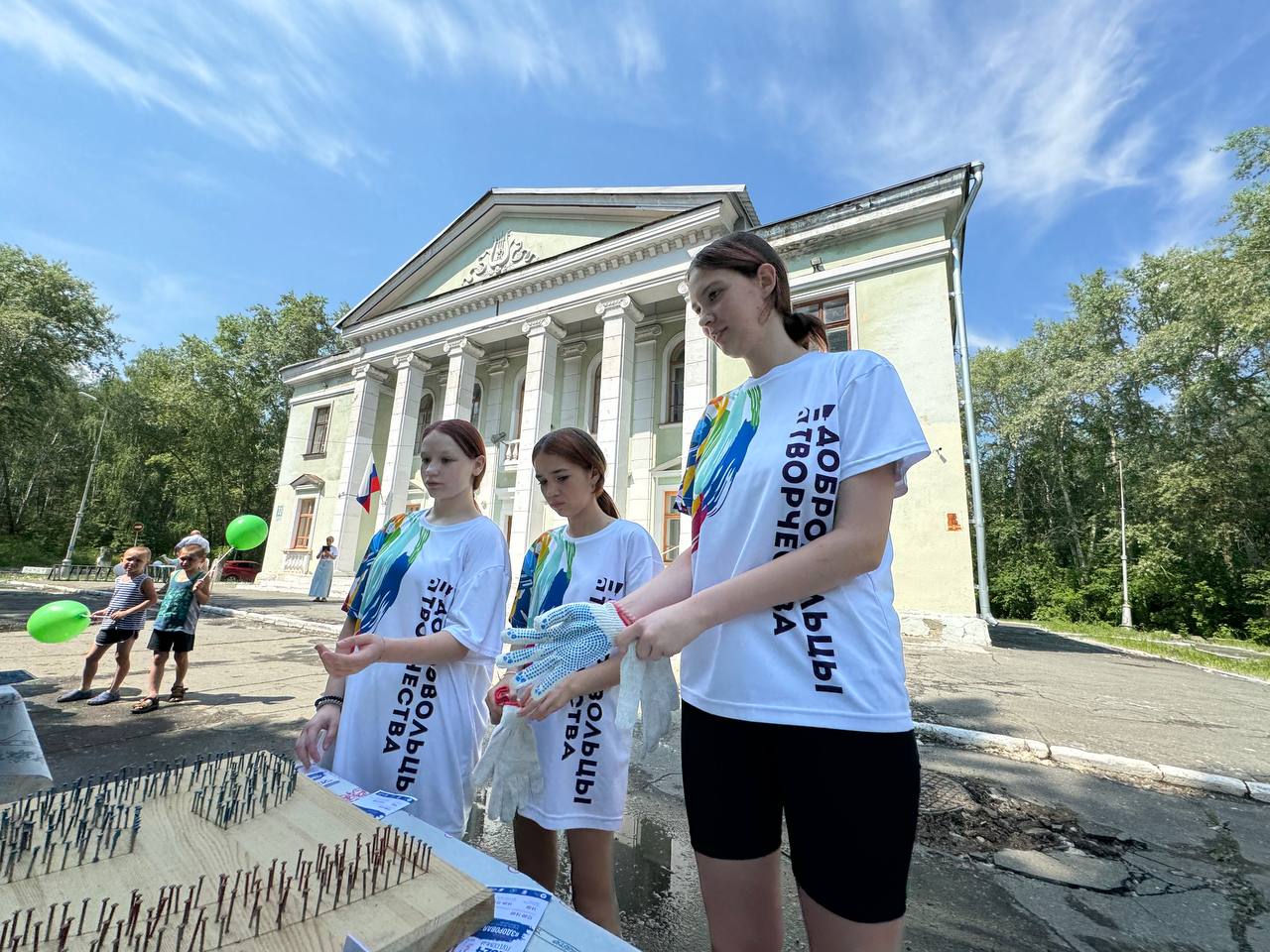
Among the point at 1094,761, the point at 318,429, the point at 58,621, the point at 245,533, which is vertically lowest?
the point at 1094,761

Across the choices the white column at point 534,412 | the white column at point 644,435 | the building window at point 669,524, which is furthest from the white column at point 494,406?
the building window at point 669,524

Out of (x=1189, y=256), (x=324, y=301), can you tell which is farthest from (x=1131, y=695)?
(x=324, y=301)

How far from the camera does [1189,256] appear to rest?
1842 cm

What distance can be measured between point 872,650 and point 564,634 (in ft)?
2.36

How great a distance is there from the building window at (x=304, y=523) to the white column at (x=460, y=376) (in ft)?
28.6

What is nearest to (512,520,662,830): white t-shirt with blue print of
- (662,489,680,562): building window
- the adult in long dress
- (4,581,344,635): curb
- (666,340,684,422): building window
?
(4,581,344,635): curb

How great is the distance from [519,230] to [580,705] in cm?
1956

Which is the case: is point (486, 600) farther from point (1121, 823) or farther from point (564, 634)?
point (1121, 823)

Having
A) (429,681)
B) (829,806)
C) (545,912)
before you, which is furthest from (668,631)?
(429,681)

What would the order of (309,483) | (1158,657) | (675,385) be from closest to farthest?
(1158,657), (675,385), (309,483)

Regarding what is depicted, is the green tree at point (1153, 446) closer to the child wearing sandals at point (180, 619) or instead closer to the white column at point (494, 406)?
the white column at point (494, 406)

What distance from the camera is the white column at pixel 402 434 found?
18422mm

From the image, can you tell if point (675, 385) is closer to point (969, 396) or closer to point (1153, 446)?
point (969, 396)

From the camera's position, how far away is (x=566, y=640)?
4.45 ft
